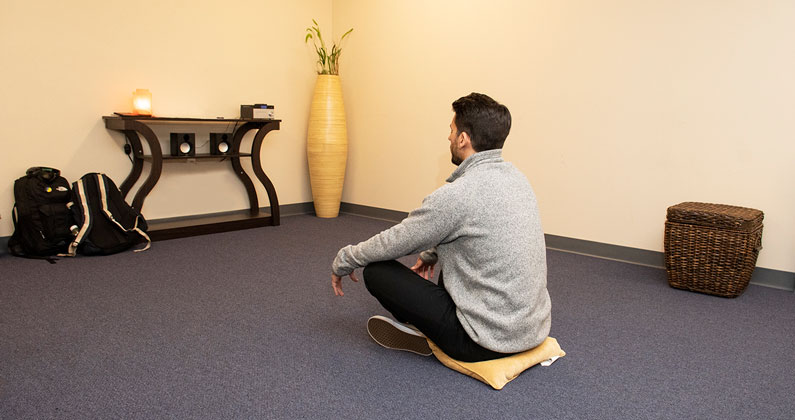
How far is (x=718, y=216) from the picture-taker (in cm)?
260

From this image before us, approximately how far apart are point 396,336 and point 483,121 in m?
0.81

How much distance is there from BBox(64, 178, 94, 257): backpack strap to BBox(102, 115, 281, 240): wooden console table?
412 millimetres

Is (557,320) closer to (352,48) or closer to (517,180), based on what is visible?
(517,180)

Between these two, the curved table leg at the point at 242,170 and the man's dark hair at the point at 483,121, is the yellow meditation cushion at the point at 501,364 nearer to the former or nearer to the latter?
the man's dark hair at the point at 483,121

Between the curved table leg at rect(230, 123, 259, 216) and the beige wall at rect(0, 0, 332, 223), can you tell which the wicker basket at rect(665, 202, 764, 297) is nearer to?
the curved table leg at rect(230, 123, 259, 216)

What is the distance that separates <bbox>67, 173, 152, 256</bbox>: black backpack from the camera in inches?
124

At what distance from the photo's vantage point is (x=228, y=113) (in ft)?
13.9

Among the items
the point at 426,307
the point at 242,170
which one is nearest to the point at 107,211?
the point at 242,170

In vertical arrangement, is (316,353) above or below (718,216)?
below

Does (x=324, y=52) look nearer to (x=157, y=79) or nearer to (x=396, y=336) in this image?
(x=157, y=79)

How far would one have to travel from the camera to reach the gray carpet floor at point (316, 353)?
1.55 metres

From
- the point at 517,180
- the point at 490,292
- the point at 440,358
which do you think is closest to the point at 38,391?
the point at 440,358

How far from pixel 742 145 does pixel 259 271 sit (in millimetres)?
2675

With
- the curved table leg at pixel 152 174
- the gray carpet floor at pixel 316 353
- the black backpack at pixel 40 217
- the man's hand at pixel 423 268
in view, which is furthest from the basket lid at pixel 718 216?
the black backpack at pixel 40 217
